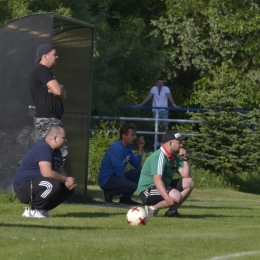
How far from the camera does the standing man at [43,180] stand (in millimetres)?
10445

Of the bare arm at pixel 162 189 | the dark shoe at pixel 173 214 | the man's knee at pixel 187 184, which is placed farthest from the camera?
the man's knee at pixel 187 184

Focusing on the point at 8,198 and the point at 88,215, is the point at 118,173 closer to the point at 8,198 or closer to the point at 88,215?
the point at 8,198

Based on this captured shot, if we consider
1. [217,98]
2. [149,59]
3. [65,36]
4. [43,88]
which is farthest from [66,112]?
[149,59]

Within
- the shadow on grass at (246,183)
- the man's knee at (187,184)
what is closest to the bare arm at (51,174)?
the man's knee at (187,184)

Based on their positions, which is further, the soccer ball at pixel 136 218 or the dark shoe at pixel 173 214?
the dark shoe at pixel 173 214

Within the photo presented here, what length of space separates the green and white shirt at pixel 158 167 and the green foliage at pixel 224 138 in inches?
328

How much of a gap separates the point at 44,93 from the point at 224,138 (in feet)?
30.9

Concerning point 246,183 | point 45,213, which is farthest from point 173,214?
point 246,183

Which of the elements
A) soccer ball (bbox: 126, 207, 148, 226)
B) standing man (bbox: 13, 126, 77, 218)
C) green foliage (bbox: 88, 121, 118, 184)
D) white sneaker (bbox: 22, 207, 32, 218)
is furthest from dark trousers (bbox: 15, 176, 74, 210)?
green foliage (bbox: 88, 121, 118, 184)

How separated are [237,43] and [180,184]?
22.1m

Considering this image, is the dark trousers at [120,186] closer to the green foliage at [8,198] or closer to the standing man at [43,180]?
the green foliage at [8,198]

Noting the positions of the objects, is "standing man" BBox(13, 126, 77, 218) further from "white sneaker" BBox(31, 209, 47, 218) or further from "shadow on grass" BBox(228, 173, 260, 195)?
"shadow on grass" BBox(228, 173, 260, 195)

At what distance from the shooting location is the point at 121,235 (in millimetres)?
9031

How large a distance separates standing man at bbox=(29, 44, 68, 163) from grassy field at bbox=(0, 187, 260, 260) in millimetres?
1239
